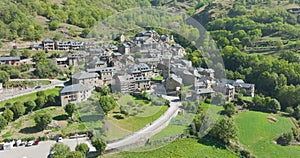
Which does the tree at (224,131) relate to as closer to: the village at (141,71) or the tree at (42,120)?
the village at (141,71)

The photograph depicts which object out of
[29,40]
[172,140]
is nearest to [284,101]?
[172,140]

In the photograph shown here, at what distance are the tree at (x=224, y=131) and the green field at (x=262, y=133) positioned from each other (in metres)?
0.52

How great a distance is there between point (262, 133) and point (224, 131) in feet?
4.83

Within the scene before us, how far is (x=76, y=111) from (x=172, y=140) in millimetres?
2853

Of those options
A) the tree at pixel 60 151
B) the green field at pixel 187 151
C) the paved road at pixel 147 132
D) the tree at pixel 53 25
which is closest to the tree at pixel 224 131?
the green field at pixel 187 151

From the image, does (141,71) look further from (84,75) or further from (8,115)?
(8,115)

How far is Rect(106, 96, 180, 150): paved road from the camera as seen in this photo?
6871 mm

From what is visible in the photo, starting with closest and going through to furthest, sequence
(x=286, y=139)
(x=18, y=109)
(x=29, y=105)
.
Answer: (x=286, y=139) → (x=18, y=109) → (x=29, y=105)

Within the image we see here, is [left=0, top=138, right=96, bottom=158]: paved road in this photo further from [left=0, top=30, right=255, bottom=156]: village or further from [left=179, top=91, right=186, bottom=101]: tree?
[left=179, top=91, right=186, bottom=101]: tree

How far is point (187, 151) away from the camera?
294 inches

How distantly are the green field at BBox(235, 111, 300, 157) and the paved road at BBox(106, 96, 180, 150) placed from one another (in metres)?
1.91

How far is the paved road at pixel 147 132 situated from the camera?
6.87 m

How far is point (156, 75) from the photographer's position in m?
11.5

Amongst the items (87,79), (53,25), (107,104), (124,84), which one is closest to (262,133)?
(124,84)
